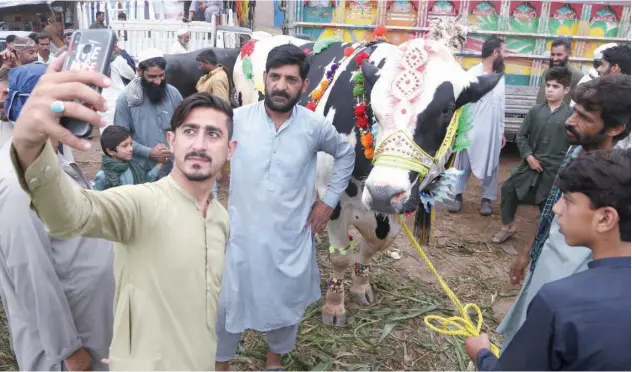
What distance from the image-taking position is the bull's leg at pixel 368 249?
356 cm

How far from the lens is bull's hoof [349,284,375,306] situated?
3965mm

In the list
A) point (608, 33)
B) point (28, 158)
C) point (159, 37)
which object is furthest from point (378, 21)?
point (28, 158)

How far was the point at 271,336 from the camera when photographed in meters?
3.04

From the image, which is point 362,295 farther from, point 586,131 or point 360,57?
point 586,131

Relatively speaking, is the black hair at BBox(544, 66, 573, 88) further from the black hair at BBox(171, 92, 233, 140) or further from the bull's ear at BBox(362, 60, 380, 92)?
the black hair at BBox(171, 92, 233, 140)

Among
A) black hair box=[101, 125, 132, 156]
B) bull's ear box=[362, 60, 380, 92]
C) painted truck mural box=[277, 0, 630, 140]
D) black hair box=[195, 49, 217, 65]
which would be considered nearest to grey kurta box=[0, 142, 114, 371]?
black hair box=[101, 125, 132, 156]

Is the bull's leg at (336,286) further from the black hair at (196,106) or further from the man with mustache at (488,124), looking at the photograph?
the man with mustache at (488,124)

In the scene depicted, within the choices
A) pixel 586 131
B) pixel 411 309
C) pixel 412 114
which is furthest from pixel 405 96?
pixel 411 309

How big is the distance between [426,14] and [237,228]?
6087 mm

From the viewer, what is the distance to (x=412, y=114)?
2.77m

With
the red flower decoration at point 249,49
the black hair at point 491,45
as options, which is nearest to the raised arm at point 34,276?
the red flower decoration at point 249,49

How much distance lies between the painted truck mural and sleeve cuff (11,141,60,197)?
23.0 feet

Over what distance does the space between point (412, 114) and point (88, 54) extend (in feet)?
6.43

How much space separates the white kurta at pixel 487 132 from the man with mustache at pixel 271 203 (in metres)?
3.31
